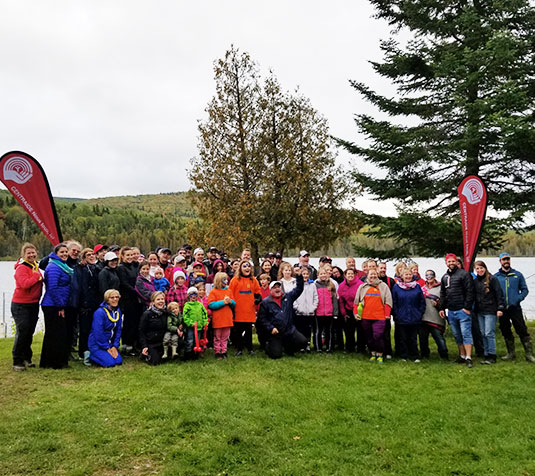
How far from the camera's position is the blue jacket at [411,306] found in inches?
350

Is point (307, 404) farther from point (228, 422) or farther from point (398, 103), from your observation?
point (398, 103)

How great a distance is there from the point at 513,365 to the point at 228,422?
19.7 ft

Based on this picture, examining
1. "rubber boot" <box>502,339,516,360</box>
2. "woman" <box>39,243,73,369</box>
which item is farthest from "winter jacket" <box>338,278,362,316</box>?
"woman" <box>39,243,73,369</box>

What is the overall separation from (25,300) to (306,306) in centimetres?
533

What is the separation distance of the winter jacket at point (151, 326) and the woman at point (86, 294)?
961mm

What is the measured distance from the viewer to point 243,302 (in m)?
9.20

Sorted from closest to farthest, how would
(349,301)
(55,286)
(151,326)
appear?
(55,286) < (151,326) < (349,301)

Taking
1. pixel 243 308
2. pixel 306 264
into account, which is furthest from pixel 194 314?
pixel 306 264

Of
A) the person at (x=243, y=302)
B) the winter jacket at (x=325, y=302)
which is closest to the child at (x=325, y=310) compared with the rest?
the winter jacket at (x=325, y=302)

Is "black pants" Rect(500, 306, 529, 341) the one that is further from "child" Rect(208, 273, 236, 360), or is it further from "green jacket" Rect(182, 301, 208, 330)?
"green jacket" Rect(182, 301, 208, 330)

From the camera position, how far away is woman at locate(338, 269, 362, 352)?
9555 mm

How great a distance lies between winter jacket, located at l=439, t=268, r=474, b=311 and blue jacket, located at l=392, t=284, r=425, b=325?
508mm

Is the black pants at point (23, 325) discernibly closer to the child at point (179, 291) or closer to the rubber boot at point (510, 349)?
the child at point (179, 291)

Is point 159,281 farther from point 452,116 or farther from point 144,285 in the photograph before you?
point 452,116
